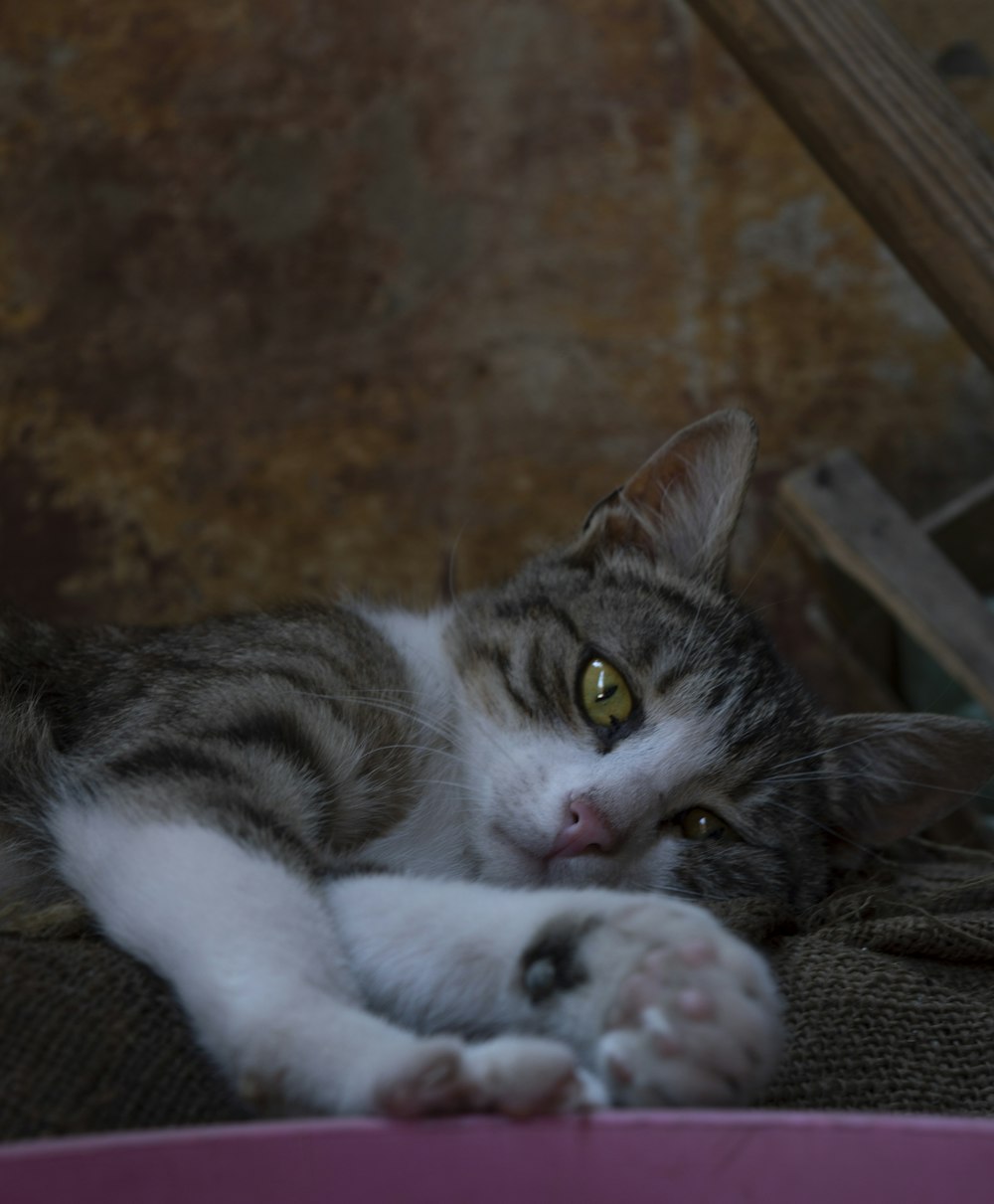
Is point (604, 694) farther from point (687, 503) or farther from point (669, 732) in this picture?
point (687, 503)

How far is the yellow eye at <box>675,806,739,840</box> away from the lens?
1676 mm

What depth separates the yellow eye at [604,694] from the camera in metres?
1.71

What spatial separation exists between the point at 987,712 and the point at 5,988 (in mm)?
2318

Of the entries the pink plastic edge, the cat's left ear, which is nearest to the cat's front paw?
the pink plastic edge

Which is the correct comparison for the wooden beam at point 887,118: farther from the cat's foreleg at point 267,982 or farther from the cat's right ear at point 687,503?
the cat's foreleg at point 267,982

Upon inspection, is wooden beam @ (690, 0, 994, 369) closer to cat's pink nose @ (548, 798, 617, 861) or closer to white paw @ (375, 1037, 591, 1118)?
cat's pink nose @ (548, 798, 617, 861)

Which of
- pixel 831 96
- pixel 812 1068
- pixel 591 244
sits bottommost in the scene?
pixel 812 1068

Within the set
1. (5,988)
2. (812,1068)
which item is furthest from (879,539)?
(5,988)

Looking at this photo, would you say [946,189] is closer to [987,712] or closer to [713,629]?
[713,629]

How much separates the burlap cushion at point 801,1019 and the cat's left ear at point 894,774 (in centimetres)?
21

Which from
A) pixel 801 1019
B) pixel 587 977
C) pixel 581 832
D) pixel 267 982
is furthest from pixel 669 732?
pixel 267 982

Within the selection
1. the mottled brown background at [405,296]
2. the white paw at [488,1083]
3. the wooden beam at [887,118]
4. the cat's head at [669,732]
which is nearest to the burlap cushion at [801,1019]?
the cat's head at [669,732]

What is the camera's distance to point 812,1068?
127 cm

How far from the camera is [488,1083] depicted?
922mm
